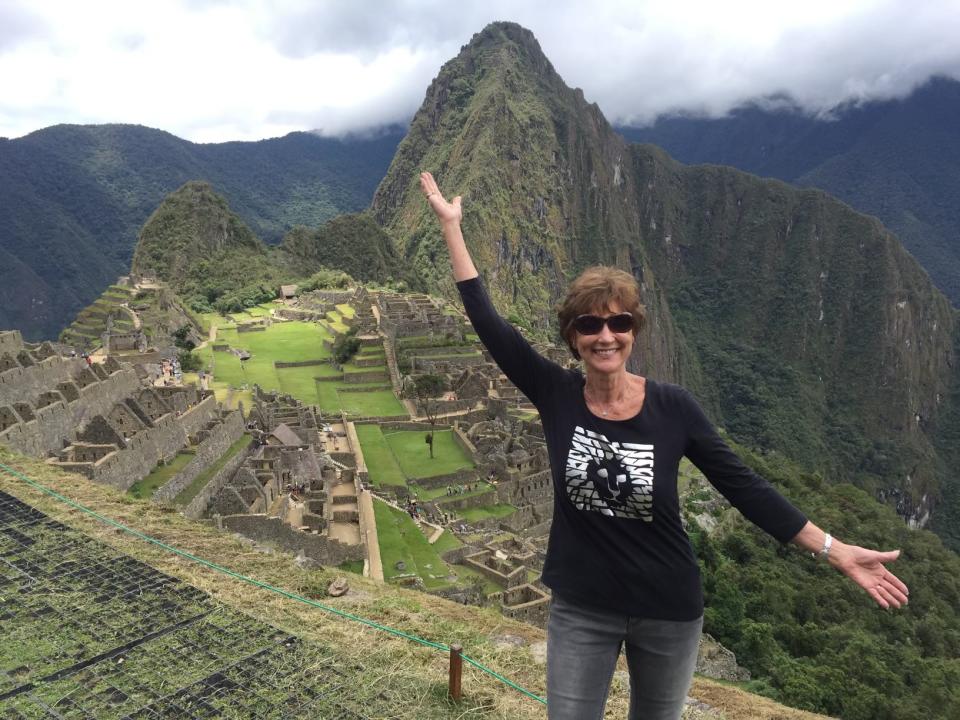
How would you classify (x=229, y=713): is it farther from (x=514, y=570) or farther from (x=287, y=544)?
(x=514, y=570)

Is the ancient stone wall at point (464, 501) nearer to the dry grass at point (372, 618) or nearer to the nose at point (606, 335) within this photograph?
the dry grass at point (372, 618)

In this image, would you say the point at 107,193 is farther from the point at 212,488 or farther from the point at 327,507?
the point at 327,507

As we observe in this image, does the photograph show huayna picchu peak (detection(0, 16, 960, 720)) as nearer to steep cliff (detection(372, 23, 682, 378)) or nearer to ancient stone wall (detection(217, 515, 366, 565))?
ancient stone wall (detection(217, 515, 366, 565))

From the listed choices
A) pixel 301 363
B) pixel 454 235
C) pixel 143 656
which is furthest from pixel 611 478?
pixel 301 363

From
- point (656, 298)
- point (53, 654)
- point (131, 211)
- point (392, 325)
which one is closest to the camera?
point (53, 654)

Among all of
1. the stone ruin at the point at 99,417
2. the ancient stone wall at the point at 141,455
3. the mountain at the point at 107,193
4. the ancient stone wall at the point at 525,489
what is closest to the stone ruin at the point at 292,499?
the stone ruin at the point at 99,417

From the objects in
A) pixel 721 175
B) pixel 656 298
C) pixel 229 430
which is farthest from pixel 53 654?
pixel 721 175

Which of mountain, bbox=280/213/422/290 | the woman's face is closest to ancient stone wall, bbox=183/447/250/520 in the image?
the woman's face
